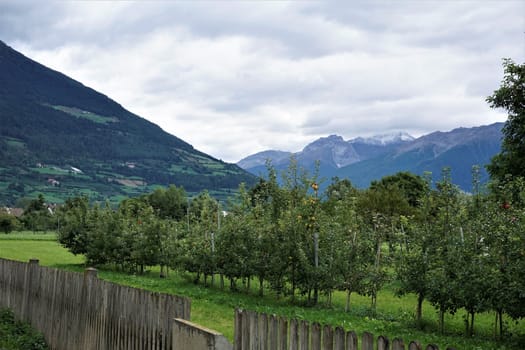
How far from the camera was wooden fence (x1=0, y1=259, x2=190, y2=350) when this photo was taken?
5930mm

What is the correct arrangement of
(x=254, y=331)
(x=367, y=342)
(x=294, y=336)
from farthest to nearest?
1. (x=254, y=331)
2. (x=294, y=336)
3. (x=367, y=342)

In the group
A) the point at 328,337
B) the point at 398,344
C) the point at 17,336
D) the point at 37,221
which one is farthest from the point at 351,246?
the point at 37,221

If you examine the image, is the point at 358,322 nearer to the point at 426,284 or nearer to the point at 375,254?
the point at 426,284

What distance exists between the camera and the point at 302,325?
403 cm

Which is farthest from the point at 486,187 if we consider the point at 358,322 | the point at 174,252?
the point at 174,252

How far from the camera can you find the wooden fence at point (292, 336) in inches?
140

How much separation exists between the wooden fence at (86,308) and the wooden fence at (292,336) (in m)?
1.01

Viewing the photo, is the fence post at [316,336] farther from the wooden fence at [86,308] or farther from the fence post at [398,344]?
the wooden fence at [86,308]

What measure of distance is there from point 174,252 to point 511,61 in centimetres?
1760

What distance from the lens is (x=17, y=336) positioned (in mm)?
10570

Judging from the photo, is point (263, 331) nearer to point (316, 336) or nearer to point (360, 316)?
point (316, 336)

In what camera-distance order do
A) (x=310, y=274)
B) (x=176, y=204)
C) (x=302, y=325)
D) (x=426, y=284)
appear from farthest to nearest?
(x=176, y=204) < (x=310, y=274) < (x=426, y=284) < (x=302, y=325)

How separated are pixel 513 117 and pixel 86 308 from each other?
22.6 m

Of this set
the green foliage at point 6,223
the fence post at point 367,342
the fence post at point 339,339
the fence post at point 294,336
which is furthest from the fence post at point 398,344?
the green foliage at point 6,223
